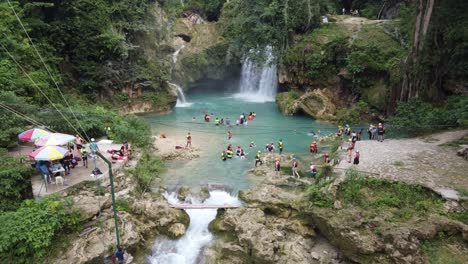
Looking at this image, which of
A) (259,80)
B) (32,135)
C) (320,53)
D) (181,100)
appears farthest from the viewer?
(259,80)

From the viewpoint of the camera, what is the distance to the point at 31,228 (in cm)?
1137

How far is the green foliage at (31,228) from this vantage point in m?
11.1

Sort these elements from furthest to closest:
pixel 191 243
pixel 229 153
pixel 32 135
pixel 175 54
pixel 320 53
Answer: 1. pixel 175 54
2. pixel 320 53
3. pixel 229 153
4. pixel 32 135
5. pixel 191 243

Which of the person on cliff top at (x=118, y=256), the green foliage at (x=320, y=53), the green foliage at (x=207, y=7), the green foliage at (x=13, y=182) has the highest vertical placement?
the green foliage at (x=207, y=7)

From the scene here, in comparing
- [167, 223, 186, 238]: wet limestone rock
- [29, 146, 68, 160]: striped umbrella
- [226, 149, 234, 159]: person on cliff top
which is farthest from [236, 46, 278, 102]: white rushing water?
[29, 146, 68, 160]: striped umbrella

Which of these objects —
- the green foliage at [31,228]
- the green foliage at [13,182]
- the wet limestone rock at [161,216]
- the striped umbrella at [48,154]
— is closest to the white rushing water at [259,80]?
the wet limestone rock at [161,216]

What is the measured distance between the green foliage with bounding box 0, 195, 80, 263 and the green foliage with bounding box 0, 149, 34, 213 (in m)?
0.96

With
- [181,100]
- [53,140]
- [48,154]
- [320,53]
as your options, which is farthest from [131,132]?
[320,53]

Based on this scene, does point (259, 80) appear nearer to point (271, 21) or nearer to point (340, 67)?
point (271, 21)

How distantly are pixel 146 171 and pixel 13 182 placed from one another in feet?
20.1

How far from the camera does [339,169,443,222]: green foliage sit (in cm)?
1254

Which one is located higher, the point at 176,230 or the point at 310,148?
the point at 310,148

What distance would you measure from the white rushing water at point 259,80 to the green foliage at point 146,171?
19.3m

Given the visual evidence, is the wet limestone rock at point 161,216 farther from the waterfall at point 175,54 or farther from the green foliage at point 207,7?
the green foliage at point 207,7
